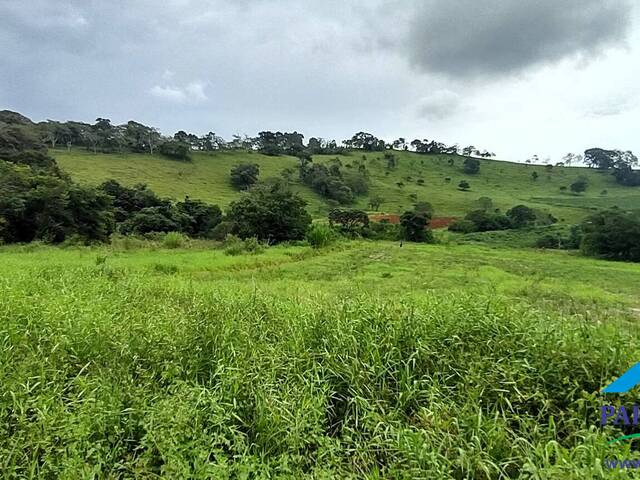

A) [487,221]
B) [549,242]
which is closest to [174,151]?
[487,221]

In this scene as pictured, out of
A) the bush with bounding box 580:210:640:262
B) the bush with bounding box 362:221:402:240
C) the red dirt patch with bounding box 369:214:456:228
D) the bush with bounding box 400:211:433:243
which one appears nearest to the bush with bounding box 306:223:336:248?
the bush with bounding box 362:221:402:240

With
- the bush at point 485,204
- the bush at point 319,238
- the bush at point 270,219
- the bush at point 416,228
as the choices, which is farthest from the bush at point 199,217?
the bush at point 485,204

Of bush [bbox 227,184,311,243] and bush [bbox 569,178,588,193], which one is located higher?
bush [bbox 569,178,588,193]

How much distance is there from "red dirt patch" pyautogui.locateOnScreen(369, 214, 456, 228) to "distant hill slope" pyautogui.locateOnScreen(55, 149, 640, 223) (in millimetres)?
4650

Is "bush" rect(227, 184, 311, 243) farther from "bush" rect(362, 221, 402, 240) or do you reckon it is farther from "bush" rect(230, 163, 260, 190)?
"bush" rect(230, 163, 260, 190)

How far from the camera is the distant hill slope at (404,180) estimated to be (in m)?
53.5

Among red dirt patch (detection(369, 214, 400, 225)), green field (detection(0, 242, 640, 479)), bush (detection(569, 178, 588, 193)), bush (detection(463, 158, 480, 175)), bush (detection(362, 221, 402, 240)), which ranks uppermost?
bush (detection(463, 158, 480, 175))

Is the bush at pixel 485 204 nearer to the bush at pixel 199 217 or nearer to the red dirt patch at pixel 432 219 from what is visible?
the red dirt patch at pixel 432 219

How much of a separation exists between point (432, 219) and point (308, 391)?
1895 inches

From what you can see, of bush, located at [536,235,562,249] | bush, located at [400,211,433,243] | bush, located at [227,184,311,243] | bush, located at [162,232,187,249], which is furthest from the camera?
bush, located at [400,211,433,243]

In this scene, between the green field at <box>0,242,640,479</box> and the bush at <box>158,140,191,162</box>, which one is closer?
the green field at <box>0,242,640,479</box>

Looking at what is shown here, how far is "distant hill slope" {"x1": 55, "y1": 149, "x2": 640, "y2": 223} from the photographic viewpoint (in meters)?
53.5

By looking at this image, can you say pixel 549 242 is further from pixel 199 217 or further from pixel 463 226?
pixel 199 217

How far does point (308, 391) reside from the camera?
3.98m
